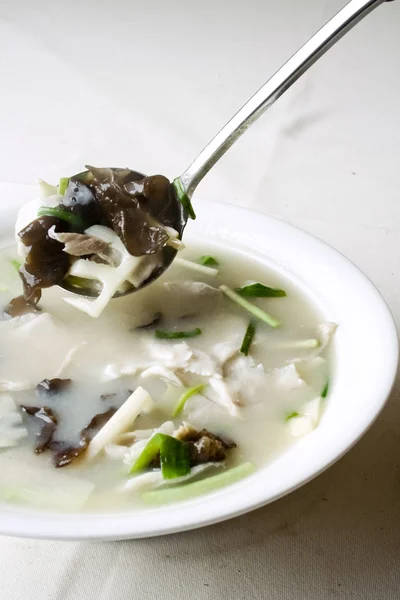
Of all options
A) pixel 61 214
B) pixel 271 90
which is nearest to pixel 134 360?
pixel 61 214

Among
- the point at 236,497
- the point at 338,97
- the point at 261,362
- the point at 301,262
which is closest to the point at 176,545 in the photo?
the point at 236,497

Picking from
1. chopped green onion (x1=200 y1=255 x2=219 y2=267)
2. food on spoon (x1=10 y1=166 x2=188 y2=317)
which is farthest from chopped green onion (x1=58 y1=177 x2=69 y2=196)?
Result: chopped green onion (x1=200 y1=255 x2=219 y2=267)

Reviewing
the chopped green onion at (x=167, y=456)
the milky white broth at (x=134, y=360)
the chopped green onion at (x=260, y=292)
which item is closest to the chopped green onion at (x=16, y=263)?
the milky white broth at (x=134, y=360)

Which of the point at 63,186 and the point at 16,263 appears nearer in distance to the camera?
the point at 63,186

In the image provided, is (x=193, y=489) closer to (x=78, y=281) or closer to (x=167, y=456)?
(x=167, y=456)

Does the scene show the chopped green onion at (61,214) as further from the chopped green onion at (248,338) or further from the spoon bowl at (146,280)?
the chopped green onion at (248,338)
